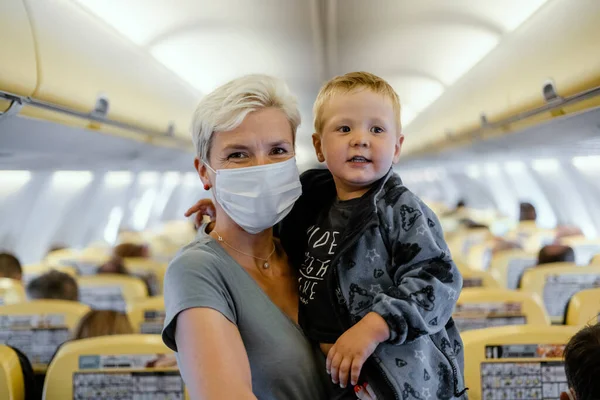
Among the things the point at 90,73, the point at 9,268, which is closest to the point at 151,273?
the point at 9,268

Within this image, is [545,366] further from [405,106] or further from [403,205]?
[405,106]

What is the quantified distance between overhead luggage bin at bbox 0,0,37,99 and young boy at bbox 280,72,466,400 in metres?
1.61

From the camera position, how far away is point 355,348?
5.28 feet

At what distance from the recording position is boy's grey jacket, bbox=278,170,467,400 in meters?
1.66

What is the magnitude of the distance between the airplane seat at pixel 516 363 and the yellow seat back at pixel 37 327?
2.28m

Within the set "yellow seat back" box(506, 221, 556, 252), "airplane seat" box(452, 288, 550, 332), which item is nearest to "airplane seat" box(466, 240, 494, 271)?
"yellow seat back" box(506, 221, 556, 252)

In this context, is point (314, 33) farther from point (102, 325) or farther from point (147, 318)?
point (102, 325)

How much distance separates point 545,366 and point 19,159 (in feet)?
12.4

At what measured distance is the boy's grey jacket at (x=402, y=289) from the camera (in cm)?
166

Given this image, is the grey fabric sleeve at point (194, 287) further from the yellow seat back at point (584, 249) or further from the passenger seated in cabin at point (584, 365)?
the yellow seat back at point (584, 249)

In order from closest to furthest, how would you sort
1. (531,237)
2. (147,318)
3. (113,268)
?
1. (147,318)
2. (113,268)
3. (531,237)

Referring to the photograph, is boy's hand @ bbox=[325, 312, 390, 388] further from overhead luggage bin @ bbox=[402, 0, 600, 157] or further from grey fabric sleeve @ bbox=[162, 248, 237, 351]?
overhead luggage bin @ bbox=[402, 0, 600, 157]

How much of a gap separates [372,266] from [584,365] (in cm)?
58

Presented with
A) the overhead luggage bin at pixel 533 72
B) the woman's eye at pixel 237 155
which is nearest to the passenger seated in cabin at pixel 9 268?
the overhead luggage bin at pixel 533 72
